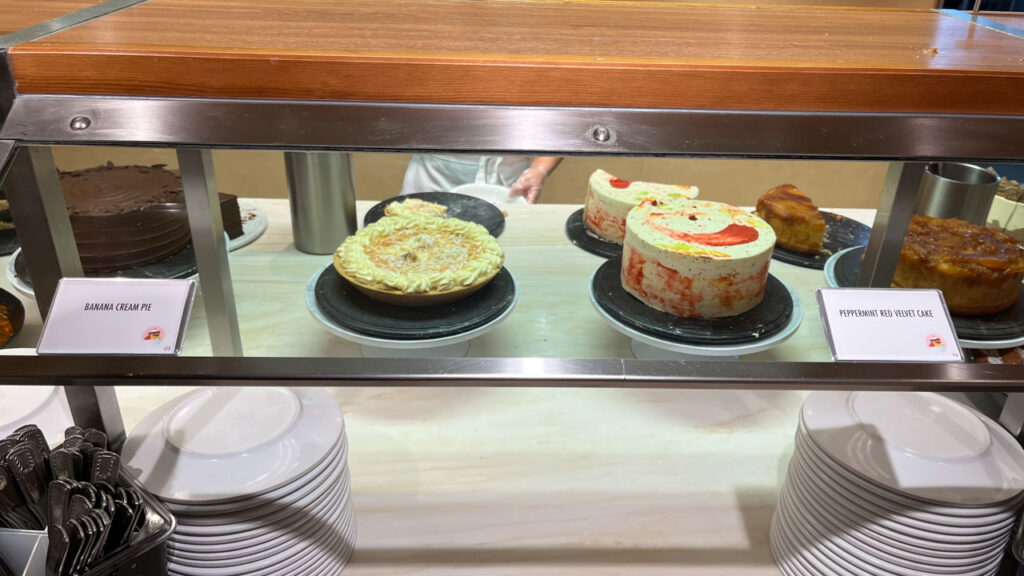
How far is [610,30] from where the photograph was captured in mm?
799

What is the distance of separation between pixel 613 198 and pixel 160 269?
24.9 inches

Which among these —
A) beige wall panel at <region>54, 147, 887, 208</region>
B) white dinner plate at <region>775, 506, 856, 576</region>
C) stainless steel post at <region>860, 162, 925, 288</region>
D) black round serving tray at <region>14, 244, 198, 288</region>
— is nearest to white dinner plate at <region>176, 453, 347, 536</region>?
black round serving tray at <region>14, 244, 198, 288</region>

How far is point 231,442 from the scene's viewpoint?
0.85 meters

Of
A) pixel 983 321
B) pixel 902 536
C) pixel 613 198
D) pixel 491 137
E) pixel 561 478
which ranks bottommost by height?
pixel 561 478

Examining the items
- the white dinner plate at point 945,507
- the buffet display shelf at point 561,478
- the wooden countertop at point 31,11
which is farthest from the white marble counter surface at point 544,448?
the wooden countertop at point 31,11

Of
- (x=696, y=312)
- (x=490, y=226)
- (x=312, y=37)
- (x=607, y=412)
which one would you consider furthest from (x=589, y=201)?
(x=312, y=37)

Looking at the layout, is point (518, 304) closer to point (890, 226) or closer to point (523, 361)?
point (523, 361)

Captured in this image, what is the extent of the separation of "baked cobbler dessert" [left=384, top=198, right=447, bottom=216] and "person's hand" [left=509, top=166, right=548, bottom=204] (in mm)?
123

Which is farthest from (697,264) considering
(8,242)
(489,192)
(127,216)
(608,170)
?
(8,242)

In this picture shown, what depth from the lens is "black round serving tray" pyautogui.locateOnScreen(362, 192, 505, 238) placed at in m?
1.07

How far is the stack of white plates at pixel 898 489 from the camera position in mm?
833

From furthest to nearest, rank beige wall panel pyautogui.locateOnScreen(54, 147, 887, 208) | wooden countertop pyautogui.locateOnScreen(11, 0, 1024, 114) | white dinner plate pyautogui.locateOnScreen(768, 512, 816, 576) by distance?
white dinner plate pyautogui.locateOnScreen(768, 512, 816, 576) < beige wall panel pyautogui.locateOnScreen(54, 147, 887, 208) < wooden countertop pyautogui.locateOnScreen(11, 0, 1024, 114)

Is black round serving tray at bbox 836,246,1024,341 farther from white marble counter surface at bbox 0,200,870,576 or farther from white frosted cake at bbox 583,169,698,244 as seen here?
white frosted cake at bbox 583,169,698,244

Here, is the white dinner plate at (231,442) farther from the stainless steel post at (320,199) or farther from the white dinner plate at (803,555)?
the white dinner plate at (803,555)
